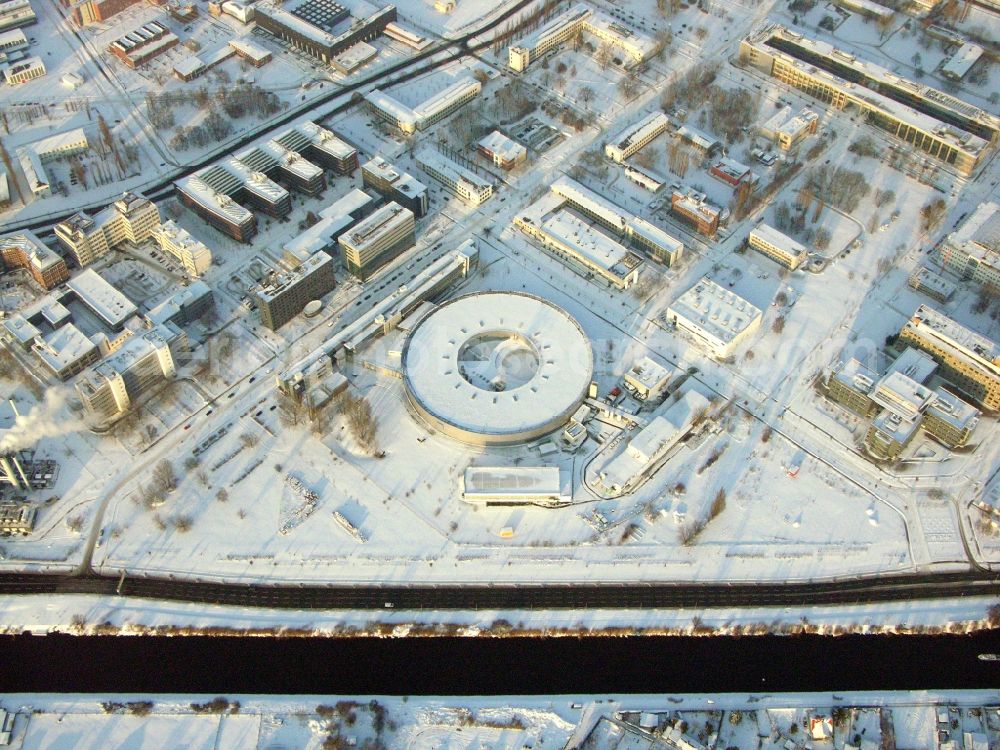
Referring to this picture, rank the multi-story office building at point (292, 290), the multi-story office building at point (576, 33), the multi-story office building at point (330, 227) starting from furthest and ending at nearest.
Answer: the multi-story office building at point (576, 33)
the multi-story office building at point (330, 227)
the multi-story office building at point (292, 290)

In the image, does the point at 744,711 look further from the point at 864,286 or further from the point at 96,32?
the point at 96,32

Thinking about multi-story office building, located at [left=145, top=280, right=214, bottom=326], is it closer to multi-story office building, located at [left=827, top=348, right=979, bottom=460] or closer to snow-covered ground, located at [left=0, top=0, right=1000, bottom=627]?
snow-covered ground, located at [left=0, top=0, right=1000, bottom=627]

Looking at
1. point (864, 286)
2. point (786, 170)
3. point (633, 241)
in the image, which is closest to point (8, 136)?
point (633, 241)

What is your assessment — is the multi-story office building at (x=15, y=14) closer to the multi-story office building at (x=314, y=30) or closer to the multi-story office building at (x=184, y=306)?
the multi-story office building at (x=314, y=30)

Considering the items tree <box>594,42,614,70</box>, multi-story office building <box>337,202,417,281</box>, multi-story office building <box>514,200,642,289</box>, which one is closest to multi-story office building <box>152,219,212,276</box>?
multi-story office building <box>337,202,417,281</box>

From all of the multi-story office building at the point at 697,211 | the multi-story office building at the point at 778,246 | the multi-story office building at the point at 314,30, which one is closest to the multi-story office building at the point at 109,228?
the multi-story office building at the point at 314,30

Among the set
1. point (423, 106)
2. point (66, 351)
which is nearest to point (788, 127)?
point (423, 106)

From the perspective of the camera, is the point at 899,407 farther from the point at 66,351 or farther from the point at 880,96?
the point at 66,351
